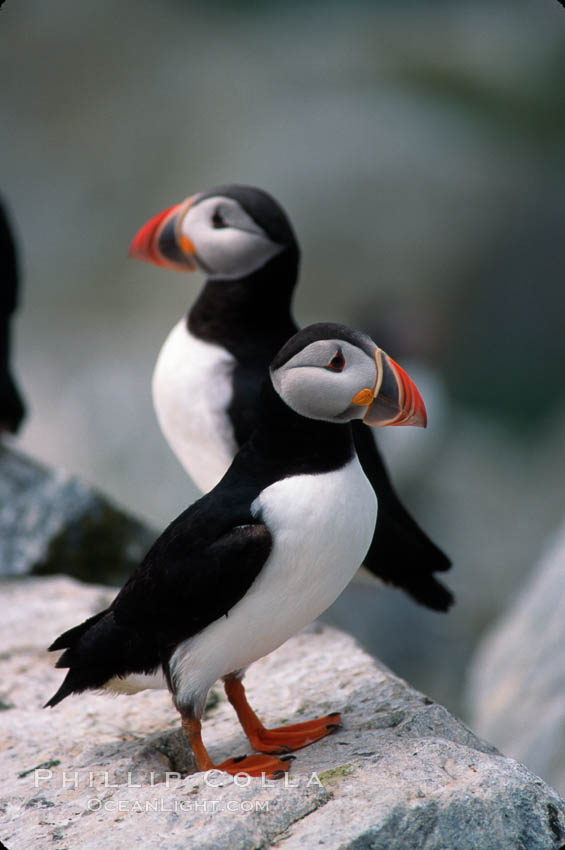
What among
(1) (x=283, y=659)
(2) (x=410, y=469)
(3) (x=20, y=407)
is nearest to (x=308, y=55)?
(2) (x=410, y=469)

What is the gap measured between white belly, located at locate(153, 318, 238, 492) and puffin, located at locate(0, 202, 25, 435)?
71.3 inches

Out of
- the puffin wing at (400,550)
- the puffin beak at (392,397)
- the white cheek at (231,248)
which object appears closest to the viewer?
the puffin beak at (392,397)

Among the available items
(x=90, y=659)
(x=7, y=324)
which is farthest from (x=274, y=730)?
(x=7, y=324)

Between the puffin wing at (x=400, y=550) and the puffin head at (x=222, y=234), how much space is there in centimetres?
90

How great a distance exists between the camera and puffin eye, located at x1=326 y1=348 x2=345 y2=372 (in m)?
2.84

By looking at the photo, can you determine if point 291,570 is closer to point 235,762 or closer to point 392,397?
point 392,397

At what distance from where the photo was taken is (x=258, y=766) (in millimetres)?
3010

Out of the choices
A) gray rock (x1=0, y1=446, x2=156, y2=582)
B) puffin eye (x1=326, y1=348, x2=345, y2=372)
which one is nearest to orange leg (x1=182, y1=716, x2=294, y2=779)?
puffin eye (x1=326, y1=348, x2=345, y2=372)

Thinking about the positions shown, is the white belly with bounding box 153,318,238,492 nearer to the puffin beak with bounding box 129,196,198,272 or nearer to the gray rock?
the puffin beak with bounding box 129,196,198,272

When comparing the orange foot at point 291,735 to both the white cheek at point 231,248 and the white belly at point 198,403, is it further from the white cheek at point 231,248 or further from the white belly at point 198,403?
the white cheek at point 231,248

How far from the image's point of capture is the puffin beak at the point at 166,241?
4395 mm

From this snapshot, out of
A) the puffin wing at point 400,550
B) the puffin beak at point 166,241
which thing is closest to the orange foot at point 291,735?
the puffin wing at point 400,550

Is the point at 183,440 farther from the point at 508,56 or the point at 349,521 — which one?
the point at 508,56

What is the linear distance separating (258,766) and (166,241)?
2271 millimetres
